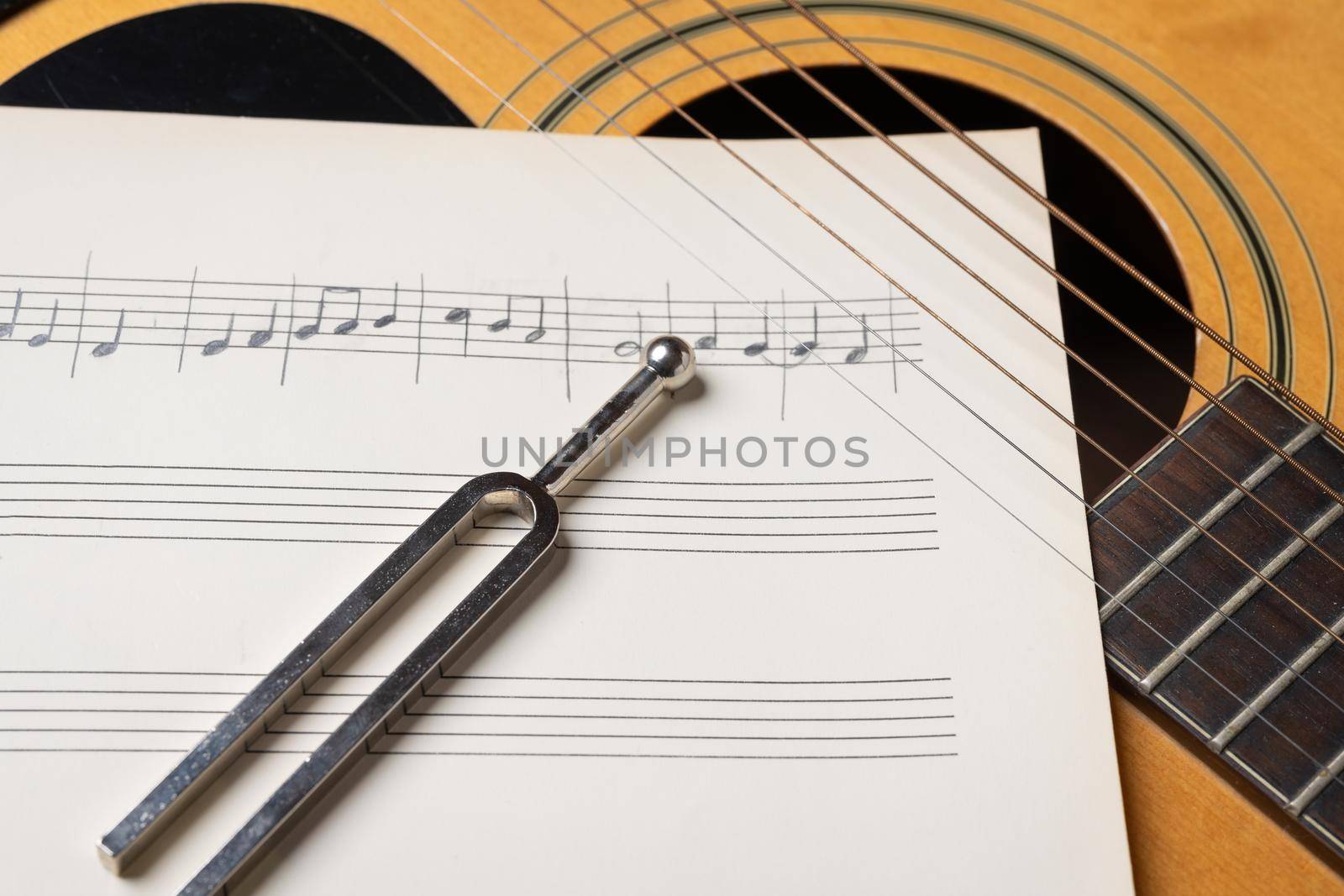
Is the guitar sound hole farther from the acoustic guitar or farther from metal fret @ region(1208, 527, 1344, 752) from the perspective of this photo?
metal fret @ region(1208, 527, 1344, 752)

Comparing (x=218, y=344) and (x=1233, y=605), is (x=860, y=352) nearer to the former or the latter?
(x=1233, y=605)

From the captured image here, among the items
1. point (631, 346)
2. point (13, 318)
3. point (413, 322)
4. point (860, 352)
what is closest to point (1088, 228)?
point (860, 352)

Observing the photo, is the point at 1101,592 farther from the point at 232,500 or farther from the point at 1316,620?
the point at 232,500

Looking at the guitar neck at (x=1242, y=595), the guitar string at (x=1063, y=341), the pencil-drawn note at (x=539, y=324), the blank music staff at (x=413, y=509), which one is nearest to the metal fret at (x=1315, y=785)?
the guitar neck at (x=1242, y=595)

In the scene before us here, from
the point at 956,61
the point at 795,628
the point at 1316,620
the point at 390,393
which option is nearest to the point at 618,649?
the point at 795,628

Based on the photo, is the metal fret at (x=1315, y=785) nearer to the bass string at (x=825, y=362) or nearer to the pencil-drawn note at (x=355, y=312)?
the bass string at (x=825, y=362)

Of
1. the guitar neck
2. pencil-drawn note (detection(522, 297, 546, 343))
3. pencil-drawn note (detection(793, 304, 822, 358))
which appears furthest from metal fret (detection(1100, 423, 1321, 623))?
pencil-drawn note (detection(522, 297, 546, 343))
